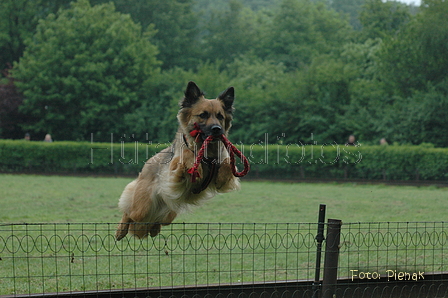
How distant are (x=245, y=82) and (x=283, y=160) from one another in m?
17.8

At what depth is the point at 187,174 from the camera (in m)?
6.95

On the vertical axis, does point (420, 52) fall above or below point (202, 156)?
above

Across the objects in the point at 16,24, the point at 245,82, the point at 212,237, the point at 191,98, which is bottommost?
the point at 212,237

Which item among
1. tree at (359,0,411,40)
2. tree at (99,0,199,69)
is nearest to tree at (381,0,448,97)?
tree at (359,0,411,40)

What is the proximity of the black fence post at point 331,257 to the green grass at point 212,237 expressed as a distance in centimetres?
26

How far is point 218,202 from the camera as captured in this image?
19016 mm

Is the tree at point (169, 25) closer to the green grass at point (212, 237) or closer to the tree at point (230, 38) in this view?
the tree at point (230, 38)

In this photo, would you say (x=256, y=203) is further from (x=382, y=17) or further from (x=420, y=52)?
(x=382, y=17)

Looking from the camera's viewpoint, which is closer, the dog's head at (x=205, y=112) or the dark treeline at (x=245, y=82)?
the dog's head at (x=205, y=112)

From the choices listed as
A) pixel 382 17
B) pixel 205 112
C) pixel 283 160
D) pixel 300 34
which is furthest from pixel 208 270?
pixel 300 34

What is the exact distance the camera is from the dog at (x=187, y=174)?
698 cm

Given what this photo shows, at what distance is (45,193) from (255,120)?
841 inches

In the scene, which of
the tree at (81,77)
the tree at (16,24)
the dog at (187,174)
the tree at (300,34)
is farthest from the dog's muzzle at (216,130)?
the tree at (300,34)

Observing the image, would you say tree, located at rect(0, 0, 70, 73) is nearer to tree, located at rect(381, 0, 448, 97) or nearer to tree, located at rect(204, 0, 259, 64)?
Result: tree, located at rect(204, 0, 259, 64)
